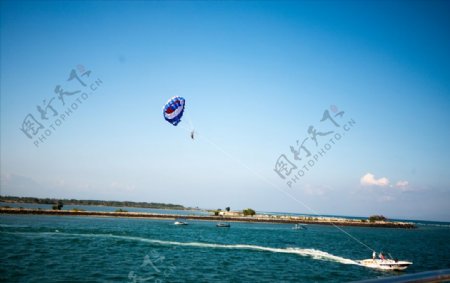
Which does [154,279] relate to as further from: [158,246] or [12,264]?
[158,246]

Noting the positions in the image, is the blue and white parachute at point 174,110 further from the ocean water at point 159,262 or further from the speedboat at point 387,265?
the speedboat at point 387,265

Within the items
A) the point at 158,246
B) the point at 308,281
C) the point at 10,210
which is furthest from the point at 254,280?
the point at 10,210

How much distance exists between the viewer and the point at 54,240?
123ft

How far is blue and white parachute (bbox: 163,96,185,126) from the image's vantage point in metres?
22.2

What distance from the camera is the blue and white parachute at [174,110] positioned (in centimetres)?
2221

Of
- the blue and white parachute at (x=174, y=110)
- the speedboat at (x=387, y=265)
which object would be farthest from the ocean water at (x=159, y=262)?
the blue and white parachute at (x=174, y=110)

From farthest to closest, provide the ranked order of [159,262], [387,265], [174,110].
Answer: [387,265]
[159,262]
[174,110]

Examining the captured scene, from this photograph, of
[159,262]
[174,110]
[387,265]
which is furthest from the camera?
[387,265]

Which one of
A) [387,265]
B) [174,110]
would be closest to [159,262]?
[174,110]

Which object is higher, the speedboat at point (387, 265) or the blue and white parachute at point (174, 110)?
the blue and white parachute at point (174, 110)

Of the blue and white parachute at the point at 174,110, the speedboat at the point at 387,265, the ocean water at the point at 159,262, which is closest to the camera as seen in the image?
the blue and white parachute at the point at 174,110

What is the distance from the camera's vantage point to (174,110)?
22.6 metres

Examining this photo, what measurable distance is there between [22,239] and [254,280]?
30004 mm

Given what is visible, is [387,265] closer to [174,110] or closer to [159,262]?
[159,262]
